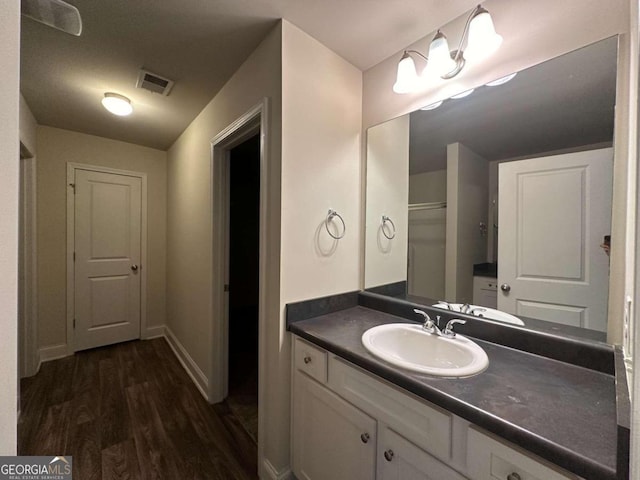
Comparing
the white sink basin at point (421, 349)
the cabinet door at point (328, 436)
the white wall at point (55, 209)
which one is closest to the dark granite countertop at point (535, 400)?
the white sink basin at point (421, 349)

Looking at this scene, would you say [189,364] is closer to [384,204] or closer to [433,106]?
[384,204]

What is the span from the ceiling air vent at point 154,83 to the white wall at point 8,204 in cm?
145

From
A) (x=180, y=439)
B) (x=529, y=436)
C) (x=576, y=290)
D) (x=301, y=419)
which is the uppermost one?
(x=576, y=290)

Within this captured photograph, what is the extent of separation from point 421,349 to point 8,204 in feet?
4.62

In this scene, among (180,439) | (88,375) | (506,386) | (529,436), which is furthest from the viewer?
(88,375)

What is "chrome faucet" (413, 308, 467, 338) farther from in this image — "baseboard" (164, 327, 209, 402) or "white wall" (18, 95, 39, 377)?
"white wall" (18, 95, 39, 377)

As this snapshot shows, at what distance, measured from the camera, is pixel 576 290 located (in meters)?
1.01

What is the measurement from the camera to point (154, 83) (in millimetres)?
1834

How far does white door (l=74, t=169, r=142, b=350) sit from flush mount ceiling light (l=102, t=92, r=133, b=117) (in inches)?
51.5

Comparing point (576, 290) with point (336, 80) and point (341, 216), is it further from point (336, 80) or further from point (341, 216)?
point (336, 80)

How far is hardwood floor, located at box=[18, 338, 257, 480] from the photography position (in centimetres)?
148

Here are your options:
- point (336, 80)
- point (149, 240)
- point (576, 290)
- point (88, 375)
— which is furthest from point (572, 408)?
point (149, 240)

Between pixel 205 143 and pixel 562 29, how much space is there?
7.42 ft

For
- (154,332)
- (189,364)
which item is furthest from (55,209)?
(189,364)
